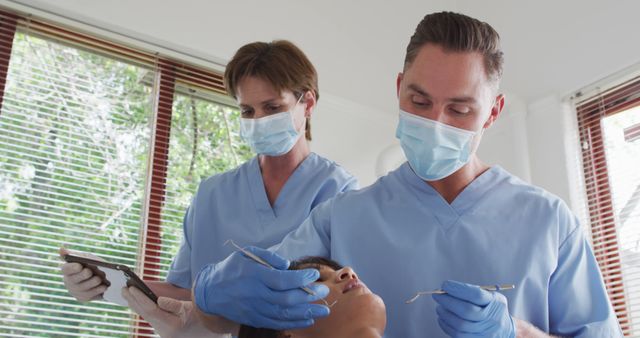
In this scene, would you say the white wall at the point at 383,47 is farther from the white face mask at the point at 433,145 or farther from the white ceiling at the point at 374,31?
the white face mask at the point at 433,145

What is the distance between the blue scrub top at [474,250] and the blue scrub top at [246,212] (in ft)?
1.23

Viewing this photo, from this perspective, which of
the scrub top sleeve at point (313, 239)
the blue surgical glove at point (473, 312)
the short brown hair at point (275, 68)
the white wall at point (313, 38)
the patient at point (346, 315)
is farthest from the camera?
the white wall at point (313, 38)

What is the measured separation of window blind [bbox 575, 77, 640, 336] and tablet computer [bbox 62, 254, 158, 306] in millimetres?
2368

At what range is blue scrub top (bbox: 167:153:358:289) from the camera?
200 cm

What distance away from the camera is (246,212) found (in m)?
2.04

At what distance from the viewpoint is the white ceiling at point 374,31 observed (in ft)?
9.92

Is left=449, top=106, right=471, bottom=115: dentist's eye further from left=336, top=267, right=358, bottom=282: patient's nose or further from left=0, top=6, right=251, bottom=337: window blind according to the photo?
left=0, top=6, right=251, bottom=337: window blind

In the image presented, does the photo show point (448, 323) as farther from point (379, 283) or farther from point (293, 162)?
point (293, 162)

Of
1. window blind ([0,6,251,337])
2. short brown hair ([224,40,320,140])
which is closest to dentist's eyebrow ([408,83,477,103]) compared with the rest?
short brown hair ([224,40,320,140])

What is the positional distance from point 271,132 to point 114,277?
27.1 inches

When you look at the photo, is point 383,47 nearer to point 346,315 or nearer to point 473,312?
point 346,315

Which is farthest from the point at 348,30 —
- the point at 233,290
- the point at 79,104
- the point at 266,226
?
the point at 233,290

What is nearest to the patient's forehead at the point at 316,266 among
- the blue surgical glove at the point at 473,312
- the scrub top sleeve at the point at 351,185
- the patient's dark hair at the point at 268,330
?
the patient's dark hair at the point at 268,330

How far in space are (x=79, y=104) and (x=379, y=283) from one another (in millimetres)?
1962
